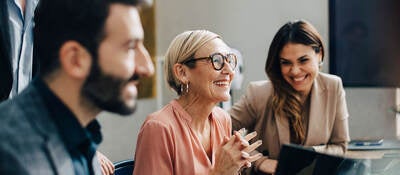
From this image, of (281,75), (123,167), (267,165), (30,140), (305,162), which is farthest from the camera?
(281,75)

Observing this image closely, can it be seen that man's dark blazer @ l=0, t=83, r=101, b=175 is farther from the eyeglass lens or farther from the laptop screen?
the eyeglass lens

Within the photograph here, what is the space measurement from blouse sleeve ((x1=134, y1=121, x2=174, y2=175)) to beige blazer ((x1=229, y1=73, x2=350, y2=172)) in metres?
0.50

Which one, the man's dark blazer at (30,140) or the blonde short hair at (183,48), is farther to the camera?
the blonde short hair at (183,48)

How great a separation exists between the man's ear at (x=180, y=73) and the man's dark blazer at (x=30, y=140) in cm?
56

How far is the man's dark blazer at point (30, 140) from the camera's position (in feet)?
1.98

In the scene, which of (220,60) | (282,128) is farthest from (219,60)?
(282,128)

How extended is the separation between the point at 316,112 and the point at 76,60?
3.67ft

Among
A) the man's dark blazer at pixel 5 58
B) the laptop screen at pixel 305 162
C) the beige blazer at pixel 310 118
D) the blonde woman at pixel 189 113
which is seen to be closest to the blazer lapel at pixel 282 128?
the beige blazer at pixel 310 118

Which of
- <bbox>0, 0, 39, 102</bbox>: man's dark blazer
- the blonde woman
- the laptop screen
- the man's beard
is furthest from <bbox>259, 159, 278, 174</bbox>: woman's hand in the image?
the man's beard

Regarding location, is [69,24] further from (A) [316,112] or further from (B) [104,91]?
(A) [316,112]

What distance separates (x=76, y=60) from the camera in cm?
65

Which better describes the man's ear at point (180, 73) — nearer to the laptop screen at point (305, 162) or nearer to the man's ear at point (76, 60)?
the laptop screen at point (305, 162)

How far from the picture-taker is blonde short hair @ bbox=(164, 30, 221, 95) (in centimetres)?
118

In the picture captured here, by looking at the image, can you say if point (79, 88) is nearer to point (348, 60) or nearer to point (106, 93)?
point (106, 93)
